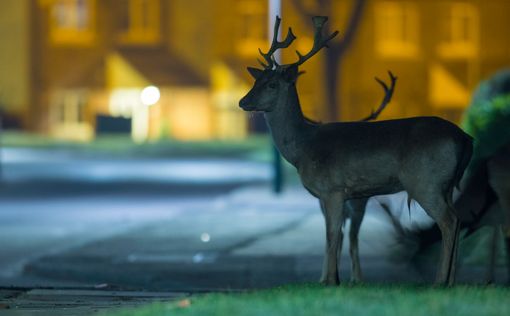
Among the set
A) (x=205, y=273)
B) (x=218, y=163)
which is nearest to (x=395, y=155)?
(x=205, y=273)

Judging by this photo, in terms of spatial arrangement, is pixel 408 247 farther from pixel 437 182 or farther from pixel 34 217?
pixel 34 217

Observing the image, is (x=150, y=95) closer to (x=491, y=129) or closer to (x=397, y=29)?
(x=397, y=29)

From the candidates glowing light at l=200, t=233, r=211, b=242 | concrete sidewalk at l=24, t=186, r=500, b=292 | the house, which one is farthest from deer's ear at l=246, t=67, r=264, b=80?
the house

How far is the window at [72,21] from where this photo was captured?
A: 64500 millimetres

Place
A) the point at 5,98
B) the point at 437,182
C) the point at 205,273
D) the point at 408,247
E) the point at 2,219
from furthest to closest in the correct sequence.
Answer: the point at 5,98, the point at 2,219, the point at 205,273, the point at 408,247, the point at 437,182

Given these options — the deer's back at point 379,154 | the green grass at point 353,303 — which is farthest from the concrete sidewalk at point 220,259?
the green grass at point 353,303

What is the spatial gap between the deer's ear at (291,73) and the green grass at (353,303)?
171cm

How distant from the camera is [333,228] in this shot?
35.7 ft

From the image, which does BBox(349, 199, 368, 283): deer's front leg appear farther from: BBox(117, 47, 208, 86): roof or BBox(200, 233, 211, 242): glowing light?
BBox(117, 47, 208, 86): roof

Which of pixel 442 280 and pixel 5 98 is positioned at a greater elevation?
pixel 5 98

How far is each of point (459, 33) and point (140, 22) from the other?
1381 cm

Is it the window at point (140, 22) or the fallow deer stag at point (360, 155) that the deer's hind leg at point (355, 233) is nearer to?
the fallow deer stag at point (360, 155)

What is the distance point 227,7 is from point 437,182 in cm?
5402

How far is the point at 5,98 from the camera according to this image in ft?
205
